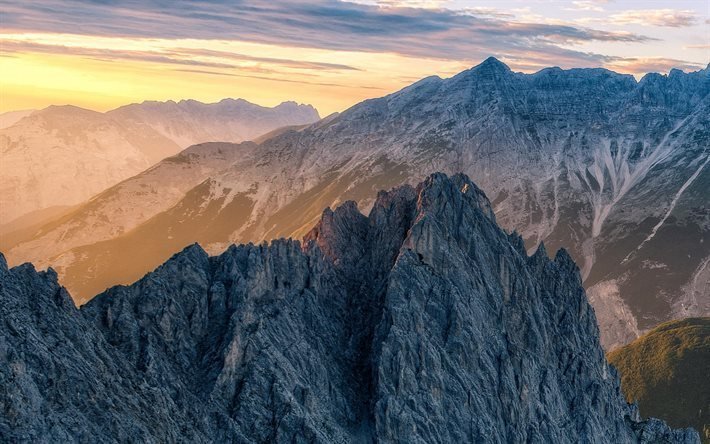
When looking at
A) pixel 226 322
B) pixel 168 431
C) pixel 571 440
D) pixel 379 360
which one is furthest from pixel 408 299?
pixel 168 431

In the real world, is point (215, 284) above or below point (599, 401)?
above

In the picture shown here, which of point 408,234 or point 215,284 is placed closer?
point 215,284

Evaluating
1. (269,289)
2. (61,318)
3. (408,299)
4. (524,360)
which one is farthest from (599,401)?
(61,318)

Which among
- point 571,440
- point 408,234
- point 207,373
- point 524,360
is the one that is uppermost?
point 408,234

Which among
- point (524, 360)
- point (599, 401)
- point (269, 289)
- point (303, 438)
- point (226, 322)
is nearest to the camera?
point (303, 438)

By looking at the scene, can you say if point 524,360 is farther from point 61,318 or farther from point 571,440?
point 61,318

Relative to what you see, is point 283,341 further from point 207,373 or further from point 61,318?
point 61,318

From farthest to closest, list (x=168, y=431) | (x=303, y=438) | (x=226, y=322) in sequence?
1. (x=226, y=322)
2. (x=303, y=438)
3. (x=168, y=431)
